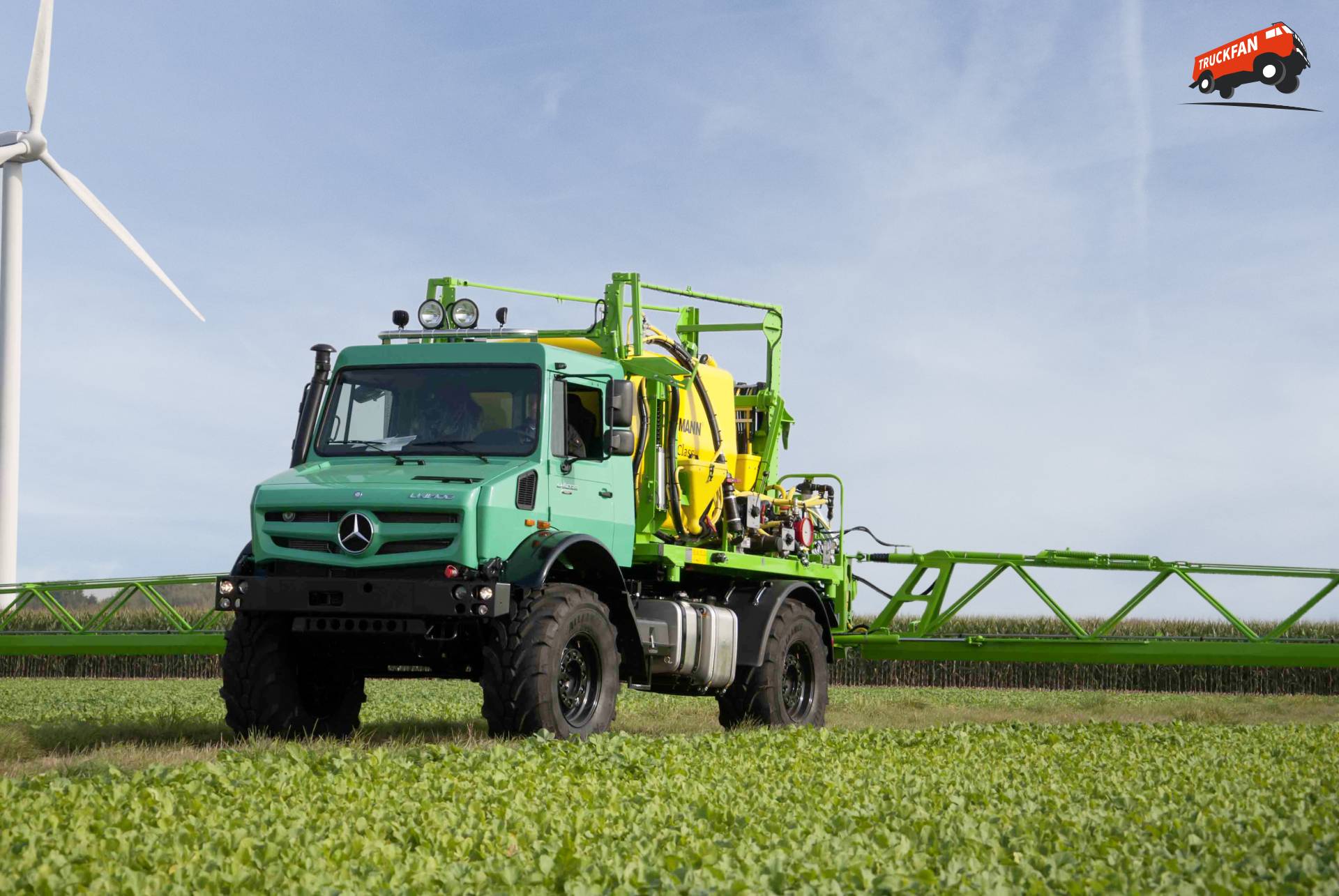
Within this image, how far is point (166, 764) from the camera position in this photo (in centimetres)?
931

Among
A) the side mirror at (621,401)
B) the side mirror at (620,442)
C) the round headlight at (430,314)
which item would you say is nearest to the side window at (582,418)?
the side mirror at (620,442)

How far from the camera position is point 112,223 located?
30.9 metres

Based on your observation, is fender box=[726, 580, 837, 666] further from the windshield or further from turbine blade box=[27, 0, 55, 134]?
turbine blade box=[27, 0, 55, 134]

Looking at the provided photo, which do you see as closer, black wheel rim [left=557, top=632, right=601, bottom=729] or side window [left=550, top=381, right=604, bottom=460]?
black wheel rim [left=557, top=632, right=601, bottom=729]

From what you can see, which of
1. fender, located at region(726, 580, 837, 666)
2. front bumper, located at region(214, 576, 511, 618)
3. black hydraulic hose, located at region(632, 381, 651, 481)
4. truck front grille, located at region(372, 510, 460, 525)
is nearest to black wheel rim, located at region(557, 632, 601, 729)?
front bumper, located at region(214, 576, 511, 618)

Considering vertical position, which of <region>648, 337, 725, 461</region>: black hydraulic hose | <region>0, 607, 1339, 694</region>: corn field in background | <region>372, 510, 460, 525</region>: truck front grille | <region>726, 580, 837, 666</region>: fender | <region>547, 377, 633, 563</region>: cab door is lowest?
<region>0, 607, 1339, 694</region>: corn field in background

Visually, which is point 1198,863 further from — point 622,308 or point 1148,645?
point 1148,645

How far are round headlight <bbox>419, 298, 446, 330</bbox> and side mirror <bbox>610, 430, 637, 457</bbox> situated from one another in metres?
2.46

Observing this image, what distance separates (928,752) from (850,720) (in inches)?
261

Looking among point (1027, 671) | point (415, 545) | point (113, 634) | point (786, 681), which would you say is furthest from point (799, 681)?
point (1027, 671)

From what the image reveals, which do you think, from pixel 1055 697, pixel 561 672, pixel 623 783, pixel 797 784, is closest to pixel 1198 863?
pixel 797 784

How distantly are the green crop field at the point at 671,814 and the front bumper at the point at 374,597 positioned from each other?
1073mm

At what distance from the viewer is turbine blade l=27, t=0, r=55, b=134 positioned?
1291 inches

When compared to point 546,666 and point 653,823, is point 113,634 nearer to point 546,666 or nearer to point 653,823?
point 546,666
